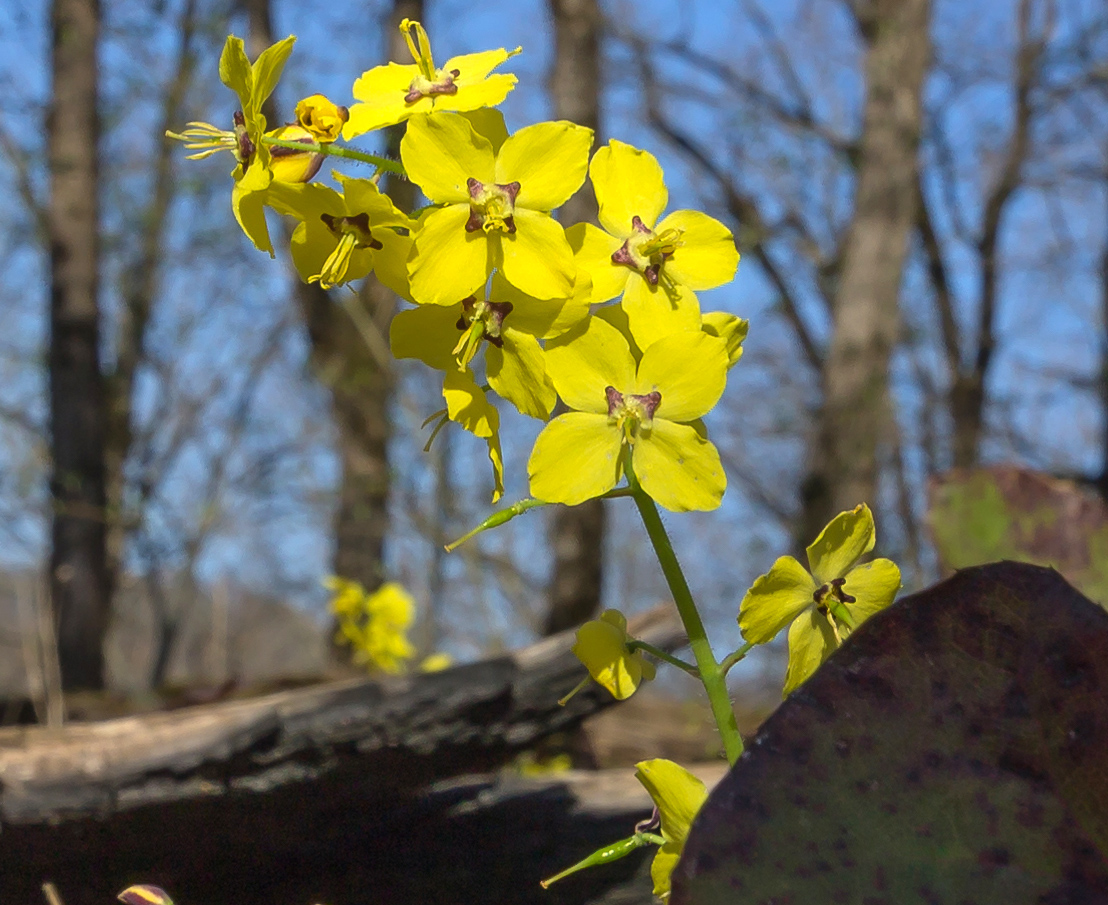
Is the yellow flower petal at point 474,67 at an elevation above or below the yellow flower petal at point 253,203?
above

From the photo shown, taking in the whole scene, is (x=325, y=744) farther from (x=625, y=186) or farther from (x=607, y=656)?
(x=625, y=186)

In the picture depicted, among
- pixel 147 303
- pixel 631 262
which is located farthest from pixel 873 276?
pixel 147 303

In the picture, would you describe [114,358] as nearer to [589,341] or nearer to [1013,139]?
[1013,139]

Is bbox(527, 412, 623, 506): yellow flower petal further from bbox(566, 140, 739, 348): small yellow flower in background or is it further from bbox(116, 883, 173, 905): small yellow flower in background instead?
bbox(116, 883, 173, 905): small yellow flower in background

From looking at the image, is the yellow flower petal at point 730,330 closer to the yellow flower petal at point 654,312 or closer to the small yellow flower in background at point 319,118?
the yellow flower petal at point 654,312

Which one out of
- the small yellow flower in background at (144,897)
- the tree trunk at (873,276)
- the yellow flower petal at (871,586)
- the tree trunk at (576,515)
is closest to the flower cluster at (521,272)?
the yellow flower petal at (871,586)
